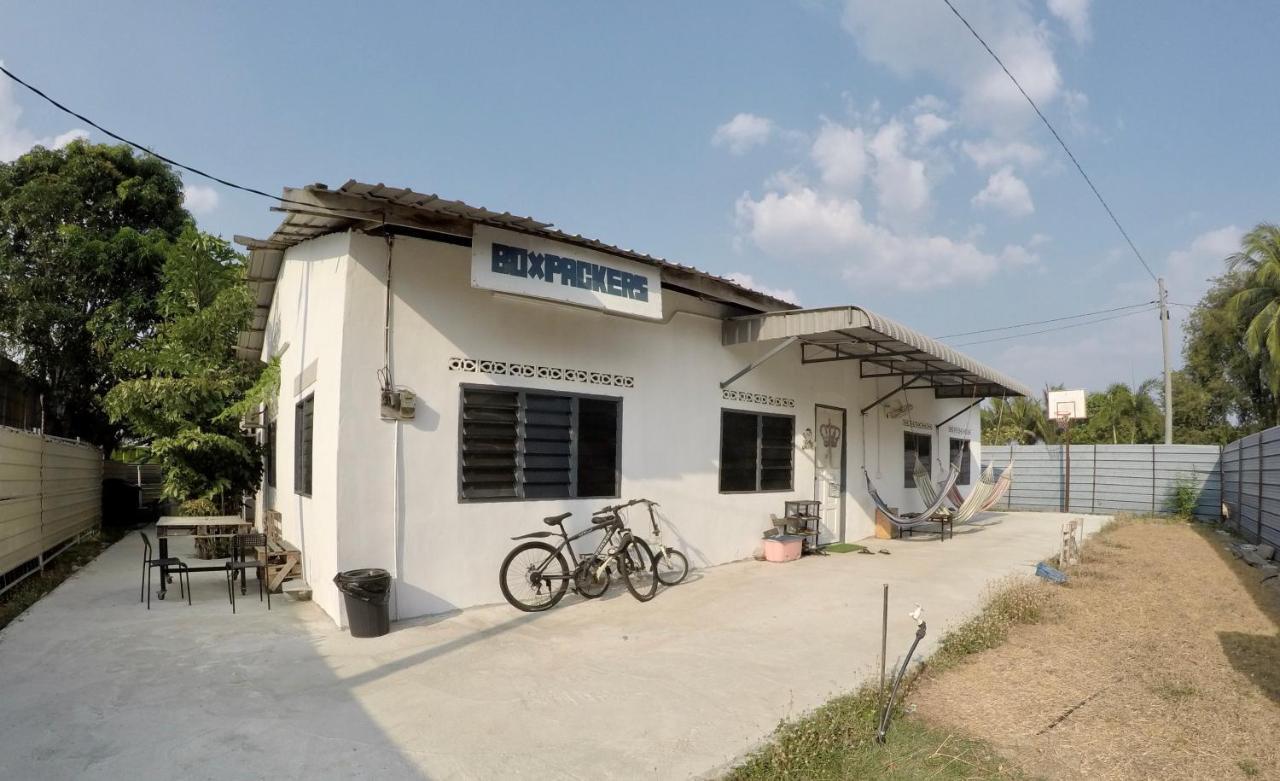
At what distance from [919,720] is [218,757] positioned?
3406 millimetres

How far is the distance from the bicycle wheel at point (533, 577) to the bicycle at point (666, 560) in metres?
1.02

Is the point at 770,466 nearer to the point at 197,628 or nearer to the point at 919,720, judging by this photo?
the point at 919,720

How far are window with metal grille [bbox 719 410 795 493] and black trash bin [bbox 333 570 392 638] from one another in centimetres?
431


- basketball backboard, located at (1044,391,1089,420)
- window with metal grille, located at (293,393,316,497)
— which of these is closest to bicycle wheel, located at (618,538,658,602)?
window with metal grille, located at (293,393,316,497)

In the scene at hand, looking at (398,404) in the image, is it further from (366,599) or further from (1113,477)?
(1113,477)

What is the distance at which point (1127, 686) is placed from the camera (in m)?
4.27

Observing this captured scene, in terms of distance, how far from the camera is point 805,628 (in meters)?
5.52

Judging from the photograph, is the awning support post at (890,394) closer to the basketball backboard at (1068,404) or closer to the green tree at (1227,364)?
the basketball backboard at (1068,404)

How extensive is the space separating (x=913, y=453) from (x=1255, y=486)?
4.89 m

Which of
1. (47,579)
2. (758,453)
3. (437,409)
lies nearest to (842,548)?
(758,453)

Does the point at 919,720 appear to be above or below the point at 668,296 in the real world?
below

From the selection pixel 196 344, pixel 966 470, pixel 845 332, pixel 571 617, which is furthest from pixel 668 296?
pixel 966 470

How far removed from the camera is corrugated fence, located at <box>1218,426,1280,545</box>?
9.35 meters

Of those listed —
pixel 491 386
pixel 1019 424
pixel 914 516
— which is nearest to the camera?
pixel 491 386
